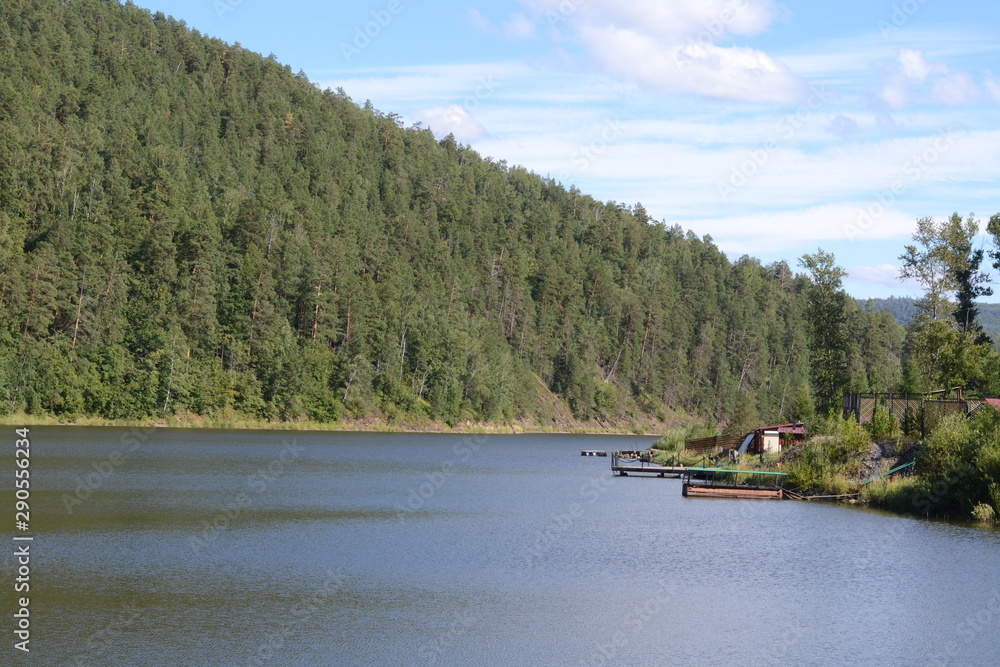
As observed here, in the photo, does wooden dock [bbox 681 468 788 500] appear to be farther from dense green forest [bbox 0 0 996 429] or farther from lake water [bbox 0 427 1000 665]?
dense green forest [bbox 0 0 996 429]

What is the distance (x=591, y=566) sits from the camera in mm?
35094

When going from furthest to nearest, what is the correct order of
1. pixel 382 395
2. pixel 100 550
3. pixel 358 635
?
pixel 382 395 → pixel 100 550 → pixel 358 635

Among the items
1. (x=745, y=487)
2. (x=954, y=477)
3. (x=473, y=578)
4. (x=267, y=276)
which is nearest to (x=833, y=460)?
(x=745, y=487)

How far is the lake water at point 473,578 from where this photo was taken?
2455 cm

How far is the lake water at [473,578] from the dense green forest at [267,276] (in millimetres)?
43881

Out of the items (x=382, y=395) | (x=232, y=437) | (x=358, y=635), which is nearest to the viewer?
(x=358, y=635)

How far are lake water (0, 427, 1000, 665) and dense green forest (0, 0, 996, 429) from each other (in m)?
43.9

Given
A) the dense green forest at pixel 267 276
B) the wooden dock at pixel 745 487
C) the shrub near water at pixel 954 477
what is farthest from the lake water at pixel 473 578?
the dense green forest at pixel 267 276

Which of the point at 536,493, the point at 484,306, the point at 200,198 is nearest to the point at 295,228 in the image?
the point at 200,198

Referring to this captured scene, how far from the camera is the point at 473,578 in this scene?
31953 mm

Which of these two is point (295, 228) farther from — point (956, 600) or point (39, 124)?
point (956, 600)

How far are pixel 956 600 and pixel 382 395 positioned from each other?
105050 millimetres

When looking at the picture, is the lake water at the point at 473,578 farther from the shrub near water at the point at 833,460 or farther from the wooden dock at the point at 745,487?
the shrub near water at the point at 833,460

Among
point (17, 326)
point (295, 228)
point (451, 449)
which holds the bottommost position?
point (451, 449)
